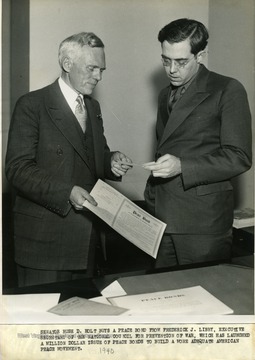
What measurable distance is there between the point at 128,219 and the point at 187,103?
1.95 ft

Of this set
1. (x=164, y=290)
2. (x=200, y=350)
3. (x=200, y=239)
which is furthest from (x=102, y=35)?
(x=200, y=350)

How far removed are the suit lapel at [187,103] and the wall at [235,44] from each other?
546 millimetres

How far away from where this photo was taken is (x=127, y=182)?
7.95ft

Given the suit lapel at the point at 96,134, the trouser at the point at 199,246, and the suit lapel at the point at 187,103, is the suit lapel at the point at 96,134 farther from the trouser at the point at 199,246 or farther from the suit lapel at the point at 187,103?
the trouser at the point at 199,246

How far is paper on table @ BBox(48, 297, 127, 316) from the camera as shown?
1.04 meters

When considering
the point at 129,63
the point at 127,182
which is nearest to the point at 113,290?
the point at 127,182

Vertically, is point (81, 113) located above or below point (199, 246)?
above

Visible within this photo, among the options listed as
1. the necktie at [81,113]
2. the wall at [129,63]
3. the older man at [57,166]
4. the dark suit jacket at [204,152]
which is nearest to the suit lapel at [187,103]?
the dark suit jacket at [204,152]

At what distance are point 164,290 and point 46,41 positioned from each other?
1.54 metres

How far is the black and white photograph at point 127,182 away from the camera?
114 centimetres

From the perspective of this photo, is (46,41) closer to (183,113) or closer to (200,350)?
(183,113)

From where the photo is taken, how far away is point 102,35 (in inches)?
90.7

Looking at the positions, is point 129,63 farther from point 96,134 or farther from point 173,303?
point 173,303

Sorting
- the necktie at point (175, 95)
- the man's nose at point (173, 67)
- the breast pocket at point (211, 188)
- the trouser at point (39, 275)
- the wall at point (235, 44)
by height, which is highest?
the wall at point (235, 44)
